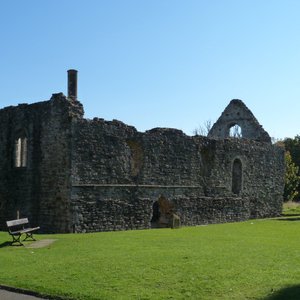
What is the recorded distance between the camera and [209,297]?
8.27m

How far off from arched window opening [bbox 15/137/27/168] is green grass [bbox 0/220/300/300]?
9.37 m

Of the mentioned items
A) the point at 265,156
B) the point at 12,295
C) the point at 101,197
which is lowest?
the point at 12,295

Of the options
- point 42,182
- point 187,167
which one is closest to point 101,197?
point 42,182

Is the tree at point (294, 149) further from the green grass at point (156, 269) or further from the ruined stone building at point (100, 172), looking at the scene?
the green grass at point (156, 269)

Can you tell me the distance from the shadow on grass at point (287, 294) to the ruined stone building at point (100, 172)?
1298 centimetres

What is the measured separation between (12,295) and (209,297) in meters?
3.35

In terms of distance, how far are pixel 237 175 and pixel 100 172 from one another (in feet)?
38.4

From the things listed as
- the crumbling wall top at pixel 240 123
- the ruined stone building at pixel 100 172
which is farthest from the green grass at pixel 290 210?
the ruined stone building at pixel 100 172

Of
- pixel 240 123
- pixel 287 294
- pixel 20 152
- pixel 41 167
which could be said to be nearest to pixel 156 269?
pixel 287 294

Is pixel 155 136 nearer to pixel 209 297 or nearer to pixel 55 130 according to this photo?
pixel 55 130

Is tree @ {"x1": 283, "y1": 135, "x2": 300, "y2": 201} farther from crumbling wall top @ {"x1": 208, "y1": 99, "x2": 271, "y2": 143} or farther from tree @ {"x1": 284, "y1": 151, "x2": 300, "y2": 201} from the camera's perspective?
crumbling wall top @ {"x1": 208, "y1": 99, "x2": 271, "y2": 143}

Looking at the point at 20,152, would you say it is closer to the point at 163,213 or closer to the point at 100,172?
the point at 100,172

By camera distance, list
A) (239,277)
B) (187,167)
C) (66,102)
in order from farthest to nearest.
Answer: (187,167), (66,102), (239,277)

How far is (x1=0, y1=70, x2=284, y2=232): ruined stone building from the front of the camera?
70.3 ft
